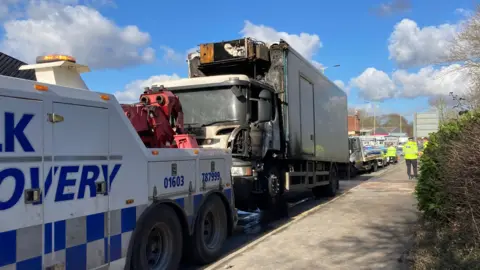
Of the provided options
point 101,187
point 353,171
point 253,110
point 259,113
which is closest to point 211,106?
point 253,110

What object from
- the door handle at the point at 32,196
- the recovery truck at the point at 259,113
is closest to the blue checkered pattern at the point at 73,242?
the door handle at the point at 32,196

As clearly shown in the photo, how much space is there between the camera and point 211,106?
8664mm

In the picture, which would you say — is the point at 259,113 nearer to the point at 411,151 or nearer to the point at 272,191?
the point at 272,191

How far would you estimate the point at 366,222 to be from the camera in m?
9.21

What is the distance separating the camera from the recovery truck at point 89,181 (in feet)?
11.2

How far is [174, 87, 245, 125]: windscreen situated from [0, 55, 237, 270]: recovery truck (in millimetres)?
2325

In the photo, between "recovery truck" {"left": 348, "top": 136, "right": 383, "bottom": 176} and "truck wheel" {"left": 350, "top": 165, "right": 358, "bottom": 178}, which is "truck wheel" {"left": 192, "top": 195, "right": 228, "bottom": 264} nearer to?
"recovery truck" {"left": 348, "top": 136, "right": 383, "bottom": 176}

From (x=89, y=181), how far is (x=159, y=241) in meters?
1.59

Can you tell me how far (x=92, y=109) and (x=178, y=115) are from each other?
8.10 ft

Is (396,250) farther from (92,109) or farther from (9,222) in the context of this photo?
(9,222)

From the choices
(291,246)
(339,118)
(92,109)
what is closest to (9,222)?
(92,109)

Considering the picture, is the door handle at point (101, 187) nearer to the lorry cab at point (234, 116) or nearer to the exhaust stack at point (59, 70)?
the exhaust stack at point (59, 70)

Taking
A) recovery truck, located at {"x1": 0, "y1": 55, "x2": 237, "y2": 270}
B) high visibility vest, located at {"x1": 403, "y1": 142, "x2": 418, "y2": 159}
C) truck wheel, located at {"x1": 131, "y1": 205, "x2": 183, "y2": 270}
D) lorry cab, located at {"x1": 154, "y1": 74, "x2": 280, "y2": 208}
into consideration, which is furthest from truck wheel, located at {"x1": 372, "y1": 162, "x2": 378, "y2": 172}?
truck wheel, located at {"x1": 131, "y1": 205, "x2": 183, "y2": 270}

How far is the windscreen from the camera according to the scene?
8531 mm
